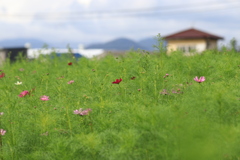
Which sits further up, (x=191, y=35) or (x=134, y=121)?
(x=191, y=35)

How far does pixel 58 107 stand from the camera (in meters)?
4.02

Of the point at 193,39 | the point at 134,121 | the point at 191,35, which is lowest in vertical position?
the point at 134,121

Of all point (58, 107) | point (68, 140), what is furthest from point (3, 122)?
point (68, 140)

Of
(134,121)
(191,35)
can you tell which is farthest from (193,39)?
(134,121)

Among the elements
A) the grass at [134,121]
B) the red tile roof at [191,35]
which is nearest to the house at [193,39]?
the red tile roof at [191,35]

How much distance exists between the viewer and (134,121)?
319cm

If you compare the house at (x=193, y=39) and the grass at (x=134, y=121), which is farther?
the house at (x=193, y=39)

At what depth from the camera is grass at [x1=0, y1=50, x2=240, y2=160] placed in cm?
268

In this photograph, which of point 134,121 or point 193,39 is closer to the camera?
point 134,121

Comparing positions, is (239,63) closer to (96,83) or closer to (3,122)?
(96,83)

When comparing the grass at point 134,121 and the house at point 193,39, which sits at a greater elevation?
the house at point 193,39

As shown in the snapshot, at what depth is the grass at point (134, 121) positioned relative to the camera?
268 cm

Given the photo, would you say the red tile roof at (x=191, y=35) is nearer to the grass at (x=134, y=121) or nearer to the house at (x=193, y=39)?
the house at (x=193, y=39)

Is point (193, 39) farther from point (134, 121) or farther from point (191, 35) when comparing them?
point (134, 121)
